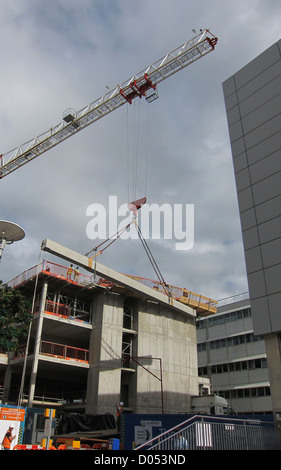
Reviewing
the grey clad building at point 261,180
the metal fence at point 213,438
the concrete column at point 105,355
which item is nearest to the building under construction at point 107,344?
the concrete column at point 105,355

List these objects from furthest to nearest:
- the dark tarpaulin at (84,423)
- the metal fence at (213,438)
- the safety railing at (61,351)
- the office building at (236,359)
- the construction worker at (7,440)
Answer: the office building at (236,359)
the safety railing at (61,351)
the dark tarpaulin at (84,423)
the construction worker at (7,440)
the metal fence at (213,438)

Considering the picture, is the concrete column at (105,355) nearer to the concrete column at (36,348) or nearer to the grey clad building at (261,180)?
the concrete column at (36,348)

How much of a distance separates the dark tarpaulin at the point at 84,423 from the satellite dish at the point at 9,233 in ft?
39.3

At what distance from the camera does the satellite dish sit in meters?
26.4

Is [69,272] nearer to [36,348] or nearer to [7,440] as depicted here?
[36,348]

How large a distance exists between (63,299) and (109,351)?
7.06m

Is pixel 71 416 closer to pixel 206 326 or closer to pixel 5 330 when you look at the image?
pixel 5 330

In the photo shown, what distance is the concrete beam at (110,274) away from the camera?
2623cm

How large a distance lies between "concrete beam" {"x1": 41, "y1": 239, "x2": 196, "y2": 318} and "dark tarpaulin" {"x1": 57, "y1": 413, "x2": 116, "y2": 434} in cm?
977

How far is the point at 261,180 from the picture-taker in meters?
20.8

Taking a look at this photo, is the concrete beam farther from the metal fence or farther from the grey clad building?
the metal fence

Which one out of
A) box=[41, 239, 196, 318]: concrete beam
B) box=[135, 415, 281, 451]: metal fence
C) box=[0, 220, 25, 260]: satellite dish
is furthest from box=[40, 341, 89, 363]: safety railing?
box=[135, 415, 281, 451]: metal fence

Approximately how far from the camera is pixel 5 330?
24562 mm
